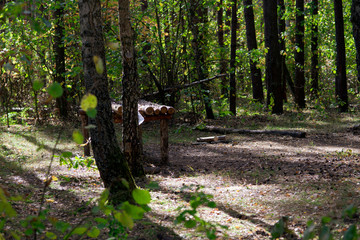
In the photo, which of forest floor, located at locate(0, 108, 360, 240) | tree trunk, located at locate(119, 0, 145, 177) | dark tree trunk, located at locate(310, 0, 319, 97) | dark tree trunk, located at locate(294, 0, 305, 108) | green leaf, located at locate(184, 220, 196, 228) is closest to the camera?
green leaf, located at locate(184, 220, 196, 228)

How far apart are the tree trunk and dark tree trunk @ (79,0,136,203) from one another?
3.63 ft

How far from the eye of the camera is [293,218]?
172 inches

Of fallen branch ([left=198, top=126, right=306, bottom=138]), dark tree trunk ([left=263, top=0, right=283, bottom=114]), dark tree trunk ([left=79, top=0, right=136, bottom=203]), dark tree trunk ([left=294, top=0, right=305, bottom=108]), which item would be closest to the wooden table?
dark tree trunk ([left=79, top=0, right=136, bottom=203])

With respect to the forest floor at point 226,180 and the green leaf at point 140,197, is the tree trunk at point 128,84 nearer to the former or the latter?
the forest floor at point 226,180

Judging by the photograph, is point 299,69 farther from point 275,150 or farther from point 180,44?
point 275,150

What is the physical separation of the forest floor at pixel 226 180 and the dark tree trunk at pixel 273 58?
2.88 metres

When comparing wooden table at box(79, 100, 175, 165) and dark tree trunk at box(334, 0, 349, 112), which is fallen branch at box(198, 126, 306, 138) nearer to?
wooden table at box(79, 100, 175, 165)

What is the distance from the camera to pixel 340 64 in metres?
15.1

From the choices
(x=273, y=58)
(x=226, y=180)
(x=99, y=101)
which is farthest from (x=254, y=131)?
(x=99, y=101)

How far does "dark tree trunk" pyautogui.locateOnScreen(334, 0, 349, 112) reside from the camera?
14.7 metres

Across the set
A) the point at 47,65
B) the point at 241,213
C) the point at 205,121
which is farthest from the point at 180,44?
the point at 241,213

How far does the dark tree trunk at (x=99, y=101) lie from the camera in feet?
15.3

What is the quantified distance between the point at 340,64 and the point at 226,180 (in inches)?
418

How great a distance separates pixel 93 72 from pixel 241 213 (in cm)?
254
